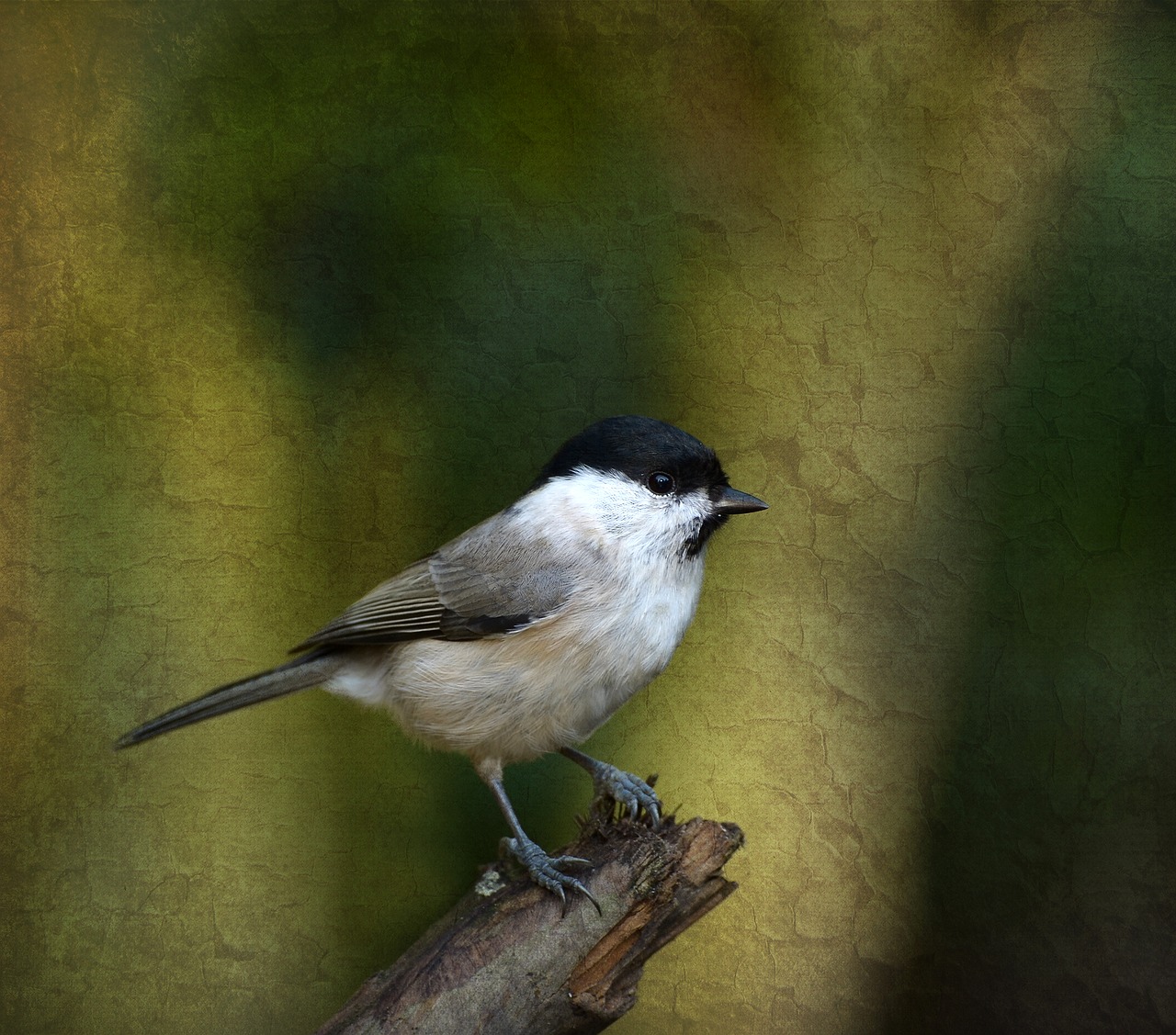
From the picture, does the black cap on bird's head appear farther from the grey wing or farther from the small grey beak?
the grey wing

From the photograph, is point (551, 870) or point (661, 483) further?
point (661, 483)

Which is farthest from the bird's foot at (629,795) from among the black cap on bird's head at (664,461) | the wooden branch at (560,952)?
the black cap on bird's head at (664,461)

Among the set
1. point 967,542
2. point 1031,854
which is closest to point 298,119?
point 967,542

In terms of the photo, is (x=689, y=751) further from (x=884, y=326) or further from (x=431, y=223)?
(x=431, y=223)

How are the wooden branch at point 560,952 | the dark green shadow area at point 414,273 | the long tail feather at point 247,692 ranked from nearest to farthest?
the wooden branch at point 560,952 → the long tail feather at point 247,692 → the dark green shadow area at point 414,273

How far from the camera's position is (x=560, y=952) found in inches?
55.3

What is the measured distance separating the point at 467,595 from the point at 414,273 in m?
0.80

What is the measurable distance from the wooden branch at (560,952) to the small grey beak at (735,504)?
0.46 m

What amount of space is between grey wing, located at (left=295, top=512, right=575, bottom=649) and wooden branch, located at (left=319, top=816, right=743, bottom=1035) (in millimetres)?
378

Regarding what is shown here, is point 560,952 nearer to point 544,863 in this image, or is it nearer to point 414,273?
point 544,863

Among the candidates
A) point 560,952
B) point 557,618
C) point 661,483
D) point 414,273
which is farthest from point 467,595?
point 414,273

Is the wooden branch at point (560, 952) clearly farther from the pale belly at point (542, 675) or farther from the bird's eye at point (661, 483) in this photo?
the bird's eye at point (661, 483)

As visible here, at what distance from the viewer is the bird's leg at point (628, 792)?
1591 millimetres

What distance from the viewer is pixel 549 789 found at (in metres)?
2.08
